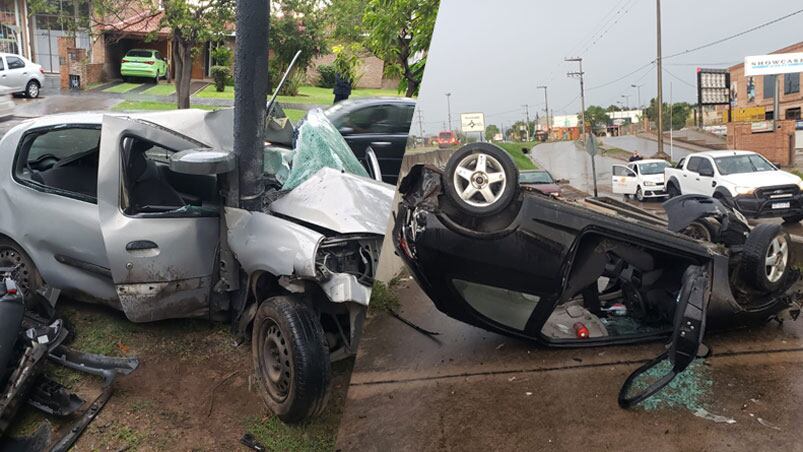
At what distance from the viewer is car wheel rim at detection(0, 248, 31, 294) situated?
1.60 m

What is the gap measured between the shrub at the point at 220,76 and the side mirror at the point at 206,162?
0.54 feet

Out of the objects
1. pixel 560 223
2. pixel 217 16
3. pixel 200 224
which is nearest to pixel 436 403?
pixel 560 223

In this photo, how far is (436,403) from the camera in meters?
1.08

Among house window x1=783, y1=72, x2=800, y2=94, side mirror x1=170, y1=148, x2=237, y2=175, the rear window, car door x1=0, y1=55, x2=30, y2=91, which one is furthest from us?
car door x1=0, y1=55, x2=30, y2=91

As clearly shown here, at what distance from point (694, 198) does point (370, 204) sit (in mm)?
590

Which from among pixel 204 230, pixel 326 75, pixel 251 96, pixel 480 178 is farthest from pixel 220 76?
pixel 480 178

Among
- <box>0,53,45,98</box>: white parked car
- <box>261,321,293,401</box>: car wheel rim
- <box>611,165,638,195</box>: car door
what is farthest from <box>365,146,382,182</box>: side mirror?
<box>0,53,45,98</box>: white parked car

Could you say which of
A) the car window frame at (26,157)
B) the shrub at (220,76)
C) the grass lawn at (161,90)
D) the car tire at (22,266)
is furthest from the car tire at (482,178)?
the car tire at (22,266)

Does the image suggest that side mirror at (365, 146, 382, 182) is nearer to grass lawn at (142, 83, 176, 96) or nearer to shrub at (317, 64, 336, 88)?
shrub at (317, 64, 336, 88)

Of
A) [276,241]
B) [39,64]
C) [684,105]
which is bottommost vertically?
[276,241]

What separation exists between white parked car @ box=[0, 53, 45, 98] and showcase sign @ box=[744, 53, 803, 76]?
1.62 metres

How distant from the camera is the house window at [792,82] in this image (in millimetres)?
888

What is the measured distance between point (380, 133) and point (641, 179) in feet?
1.85

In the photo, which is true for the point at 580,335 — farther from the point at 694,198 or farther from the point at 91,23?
the point at 91,23
